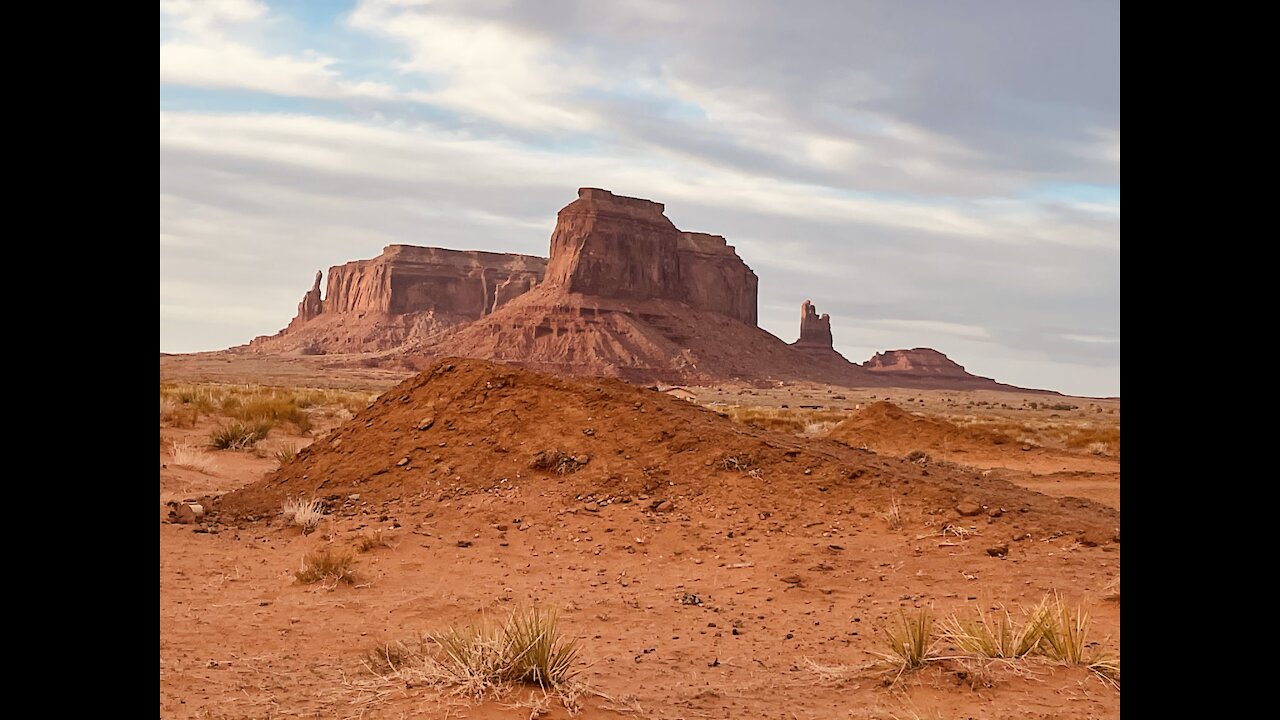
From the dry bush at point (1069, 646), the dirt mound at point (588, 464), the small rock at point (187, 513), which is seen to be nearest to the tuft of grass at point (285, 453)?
the dirt mound at point (588, 464)

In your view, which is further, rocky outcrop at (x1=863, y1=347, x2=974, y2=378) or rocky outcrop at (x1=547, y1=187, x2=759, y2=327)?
rocky outcrop at (x1=863, y1=347, x2=974, y2=378)

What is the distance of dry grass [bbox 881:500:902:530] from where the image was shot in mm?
11930

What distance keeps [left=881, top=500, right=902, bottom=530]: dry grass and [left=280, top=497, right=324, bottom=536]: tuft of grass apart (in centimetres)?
734

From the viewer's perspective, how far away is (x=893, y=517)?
12008 millimetres

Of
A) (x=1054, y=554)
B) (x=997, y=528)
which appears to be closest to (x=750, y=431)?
(x=997, y=528)

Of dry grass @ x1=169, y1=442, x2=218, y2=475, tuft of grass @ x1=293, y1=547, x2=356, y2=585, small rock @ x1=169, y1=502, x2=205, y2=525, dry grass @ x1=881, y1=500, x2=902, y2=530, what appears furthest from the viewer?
dry grass @ x1=169, y1=442, x2=218, y2=475

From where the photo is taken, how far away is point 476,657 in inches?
213

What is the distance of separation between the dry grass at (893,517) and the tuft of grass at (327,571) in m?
6.44

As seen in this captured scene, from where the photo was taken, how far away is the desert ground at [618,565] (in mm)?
5934

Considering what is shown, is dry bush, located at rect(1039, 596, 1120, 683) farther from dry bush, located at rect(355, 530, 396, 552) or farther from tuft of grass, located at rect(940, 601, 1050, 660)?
dry bush, located at rect(355, 530, 396, 552)

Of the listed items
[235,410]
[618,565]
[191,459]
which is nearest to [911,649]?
[618,565]

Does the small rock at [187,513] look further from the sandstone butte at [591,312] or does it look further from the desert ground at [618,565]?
the sandstone butte at [591,312]

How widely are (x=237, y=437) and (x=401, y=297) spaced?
154508 millimetres

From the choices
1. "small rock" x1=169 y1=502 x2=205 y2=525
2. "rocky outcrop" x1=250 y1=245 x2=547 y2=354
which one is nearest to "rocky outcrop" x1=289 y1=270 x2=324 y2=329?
"rocky outcrop" x1=250 y1=245 x2=547 y2=354
